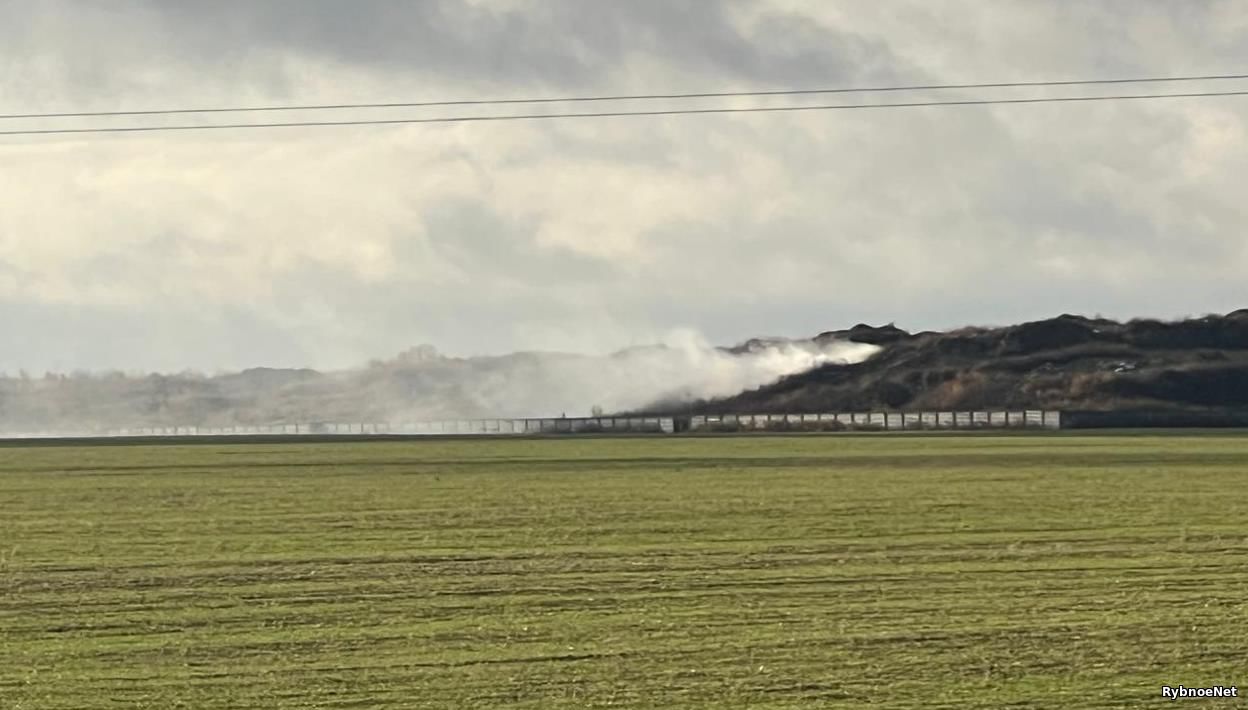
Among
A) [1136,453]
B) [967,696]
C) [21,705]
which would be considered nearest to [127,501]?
[21,705]

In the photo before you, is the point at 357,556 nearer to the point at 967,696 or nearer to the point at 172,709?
the point at 172,709

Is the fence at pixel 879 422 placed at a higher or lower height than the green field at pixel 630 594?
higher

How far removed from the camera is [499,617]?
3588 cm

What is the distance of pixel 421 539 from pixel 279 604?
12353 mm

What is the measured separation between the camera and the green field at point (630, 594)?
29.5 meters

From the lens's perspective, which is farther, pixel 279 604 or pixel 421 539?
pixel 421 539

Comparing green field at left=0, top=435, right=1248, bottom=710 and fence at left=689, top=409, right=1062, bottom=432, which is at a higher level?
fence at left=689, top=409, right=1062, bottom=432

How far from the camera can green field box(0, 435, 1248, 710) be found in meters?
29.5

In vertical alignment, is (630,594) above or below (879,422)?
below

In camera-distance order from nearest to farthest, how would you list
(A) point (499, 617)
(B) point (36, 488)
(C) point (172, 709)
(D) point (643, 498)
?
1. (C) point (172, 709)
2. (A) point (499, 617)
3. (D) point (643, 498)
4. (B) point (36, 488)

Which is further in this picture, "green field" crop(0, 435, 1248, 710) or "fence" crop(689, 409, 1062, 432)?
"fence" crop(689, 409, 1062, 432)

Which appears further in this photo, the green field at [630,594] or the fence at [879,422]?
the fence at [879,422]

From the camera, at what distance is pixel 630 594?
38.4 m

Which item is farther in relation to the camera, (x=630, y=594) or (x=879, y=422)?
(x=879, y=422)
